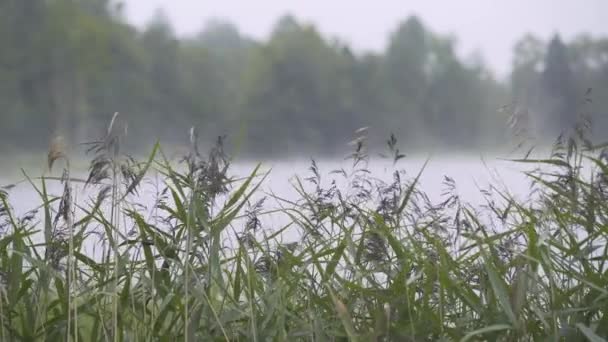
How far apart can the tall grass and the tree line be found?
1071mm

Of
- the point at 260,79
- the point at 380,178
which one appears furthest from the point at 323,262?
the point at 260,79

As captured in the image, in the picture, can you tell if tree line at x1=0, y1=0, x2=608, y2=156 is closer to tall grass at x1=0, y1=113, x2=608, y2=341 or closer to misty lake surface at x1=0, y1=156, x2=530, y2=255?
misty lake surface at x1=0, y1=156, x2=530, y2=255

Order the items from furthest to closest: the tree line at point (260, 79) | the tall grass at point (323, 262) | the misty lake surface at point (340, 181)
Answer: the tree line at point (260, 79) < the misty lake surface at point (340, 181) < the tall grass at point (323, 262)

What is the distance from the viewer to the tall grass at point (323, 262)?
0.73 meters

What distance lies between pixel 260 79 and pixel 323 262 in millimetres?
1749

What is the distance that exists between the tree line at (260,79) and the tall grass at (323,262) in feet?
3.51

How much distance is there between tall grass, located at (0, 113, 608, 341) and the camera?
73cm

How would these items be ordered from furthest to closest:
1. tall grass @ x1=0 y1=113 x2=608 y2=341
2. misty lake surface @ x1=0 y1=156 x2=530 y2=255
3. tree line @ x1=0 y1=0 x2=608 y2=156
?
tree line @ x1=0 y1=0 x2=608 y2=156 → misty lake surface @ x1=0 y1=156 x2=530 y2=255 → tall grass @ x1=0 y1=113 x2=608 y2=341

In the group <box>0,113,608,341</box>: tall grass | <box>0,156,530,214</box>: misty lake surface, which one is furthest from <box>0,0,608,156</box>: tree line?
<box>0,113,608,341</box>: tall grass

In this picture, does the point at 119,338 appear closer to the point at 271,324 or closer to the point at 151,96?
the point at 271,324

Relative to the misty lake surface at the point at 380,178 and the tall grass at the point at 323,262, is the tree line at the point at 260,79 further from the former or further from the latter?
the tall grass at the point at 323,262

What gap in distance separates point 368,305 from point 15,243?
43cm

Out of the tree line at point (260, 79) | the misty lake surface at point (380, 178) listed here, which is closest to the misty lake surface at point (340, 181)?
the misty lake surface at point (380, 178)

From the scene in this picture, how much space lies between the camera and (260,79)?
2486mm
